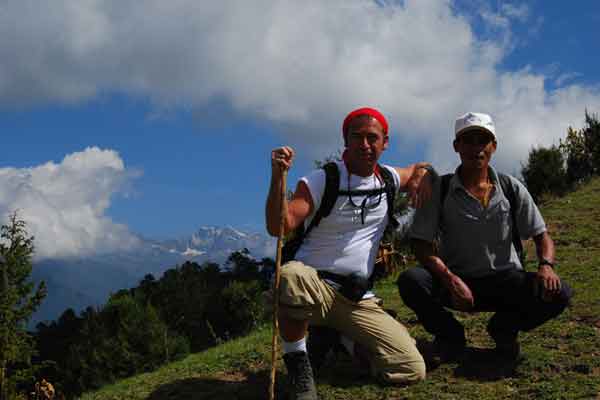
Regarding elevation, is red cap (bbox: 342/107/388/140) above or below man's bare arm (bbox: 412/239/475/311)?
above

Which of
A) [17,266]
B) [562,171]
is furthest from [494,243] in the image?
[17,266]

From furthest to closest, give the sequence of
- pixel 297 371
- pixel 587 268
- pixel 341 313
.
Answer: pixel 587 268, pixel 341 313, pixel 297 371

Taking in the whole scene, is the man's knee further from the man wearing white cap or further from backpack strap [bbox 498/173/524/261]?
backpack strap [bbox 498/173/524/261]

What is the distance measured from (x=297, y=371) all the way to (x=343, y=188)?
4.91ft

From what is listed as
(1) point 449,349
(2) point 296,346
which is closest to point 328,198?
(2) point 296,346

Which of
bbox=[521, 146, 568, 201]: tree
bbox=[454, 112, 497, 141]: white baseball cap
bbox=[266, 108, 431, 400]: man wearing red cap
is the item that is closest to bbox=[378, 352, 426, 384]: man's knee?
bbox=[266, 108, 431, 400]: man wearing red cap

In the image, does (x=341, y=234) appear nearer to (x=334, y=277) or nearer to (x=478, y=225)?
(x=334, y=277)

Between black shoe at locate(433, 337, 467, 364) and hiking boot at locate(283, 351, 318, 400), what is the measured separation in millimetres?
1309

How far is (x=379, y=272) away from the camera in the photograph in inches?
201

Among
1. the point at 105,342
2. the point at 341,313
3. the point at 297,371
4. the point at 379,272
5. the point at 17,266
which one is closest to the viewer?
the point at 297,371

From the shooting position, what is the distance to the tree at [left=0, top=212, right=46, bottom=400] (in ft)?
98.8

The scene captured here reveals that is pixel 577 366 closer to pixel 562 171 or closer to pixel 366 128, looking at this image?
pixel 366 128

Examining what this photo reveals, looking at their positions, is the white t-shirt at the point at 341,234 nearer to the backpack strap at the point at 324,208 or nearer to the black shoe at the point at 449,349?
the backpack strap at the point at 324,208

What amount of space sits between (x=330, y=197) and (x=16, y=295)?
3339 cm
